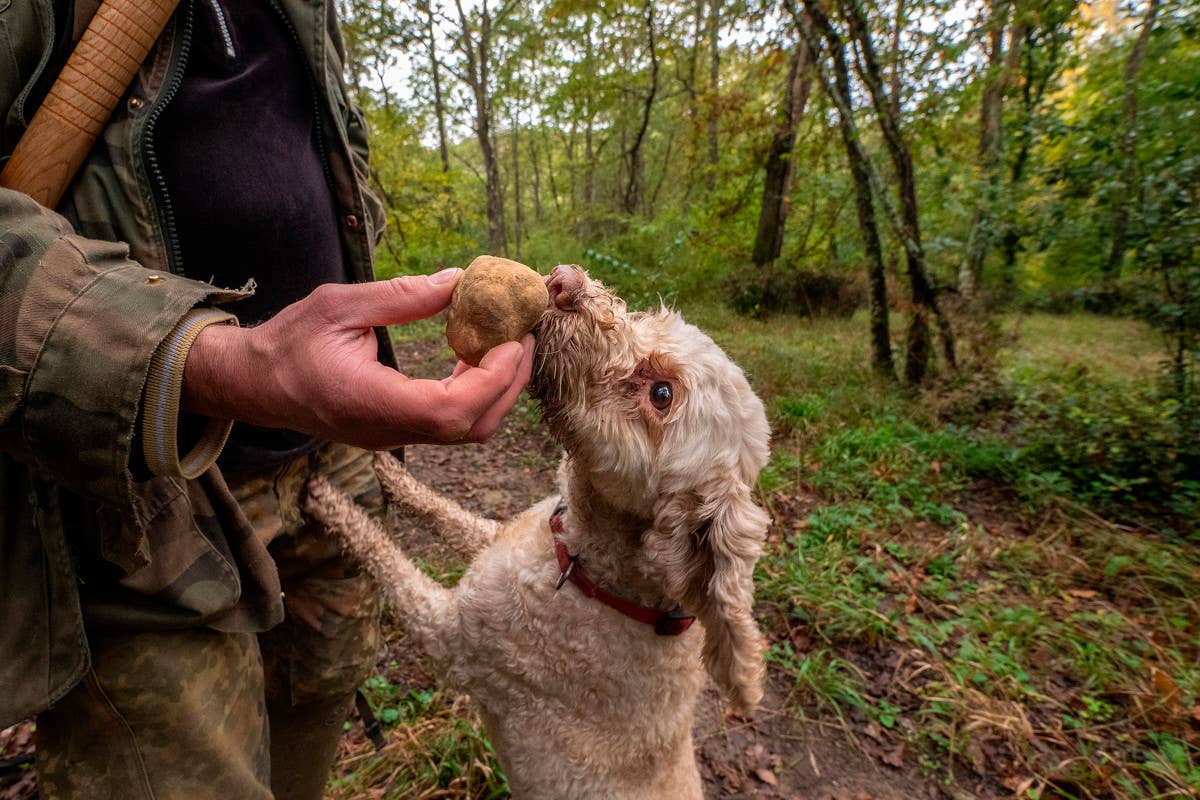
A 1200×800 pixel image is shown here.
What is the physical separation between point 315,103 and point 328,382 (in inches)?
53.1

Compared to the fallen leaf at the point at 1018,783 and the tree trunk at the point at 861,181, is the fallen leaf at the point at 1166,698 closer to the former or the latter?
the fallen leaf at the point at 1018,783

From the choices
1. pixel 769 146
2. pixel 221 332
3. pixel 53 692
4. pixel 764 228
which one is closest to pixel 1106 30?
pixel 769 146

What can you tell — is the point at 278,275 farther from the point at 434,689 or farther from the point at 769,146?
the point at 769,146

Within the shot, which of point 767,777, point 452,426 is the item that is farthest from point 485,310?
point 767,777

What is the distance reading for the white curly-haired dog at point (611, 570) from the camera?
1.76 meters

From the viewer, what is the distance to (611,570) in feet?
6.67

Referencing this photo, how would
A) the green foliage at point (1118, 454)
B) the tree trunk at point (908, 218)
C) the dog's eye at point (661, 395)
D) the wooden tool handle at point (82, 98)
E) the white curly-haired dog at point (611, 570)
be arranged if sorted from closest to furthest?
the wooden tool handle at point (82, 98) → the white curly-haired dog at point (611, 570) → the dog's eye at point (661, 395) → the green foliage at point (1118, 454) → the tree trunk at point (908, 218)

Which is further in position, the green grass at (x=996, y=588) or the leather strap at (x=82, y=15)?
the green grass at (x=996, y=588)

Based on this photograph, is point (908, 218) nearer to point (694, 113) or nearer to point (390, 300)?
point (390, 300)

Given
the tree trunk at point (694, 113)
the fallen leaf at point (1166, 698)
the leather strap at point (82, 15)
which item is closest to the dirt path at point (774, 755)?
the fallen leaf at point (1166, 698)

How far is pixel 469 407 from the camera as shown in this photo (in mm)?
977

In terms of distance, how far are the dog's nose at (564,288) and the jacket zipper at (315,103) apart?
861 millimetres

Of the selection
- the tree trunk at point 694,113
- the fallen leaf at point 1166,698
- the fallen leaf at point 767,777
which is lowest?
the fallen leaf at point 767,777

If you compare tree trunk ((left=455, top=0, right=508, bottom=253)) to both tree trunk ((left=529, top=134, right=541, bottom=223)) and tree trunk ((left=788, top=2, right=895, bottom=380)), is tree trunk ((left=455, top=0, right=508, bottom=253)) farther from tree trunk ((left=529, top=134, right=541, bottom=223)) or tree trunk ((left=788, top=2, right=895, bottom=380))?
tree trunk ((left=529, top=134, right=541, bottom=223))
